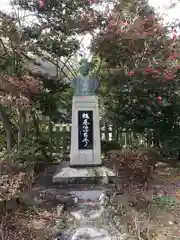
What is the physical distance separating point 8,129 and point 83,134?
2401 mm

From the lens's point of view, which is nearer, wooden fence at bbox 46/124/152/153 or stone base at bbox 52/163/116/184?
stone base at bbox 52/163/116/184

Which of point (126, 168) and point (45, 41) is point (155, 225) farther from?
point (45, 41)

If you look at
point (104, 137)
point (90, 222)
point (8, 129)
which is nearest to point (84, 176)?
point (90, 222)

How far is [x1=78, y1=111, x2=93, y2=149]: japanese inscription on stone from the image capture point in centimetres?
545

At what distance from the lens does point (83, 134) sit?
17.9 feet

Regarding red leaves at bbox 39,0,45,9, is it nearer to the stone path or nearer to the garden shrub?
the garden shrub

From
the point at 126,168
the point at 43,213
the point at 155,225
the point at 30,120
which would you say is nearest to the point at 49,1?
the point at 30,120

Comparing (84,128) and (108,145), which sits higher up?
(84,128)

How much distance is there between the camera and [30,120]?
24.5ft

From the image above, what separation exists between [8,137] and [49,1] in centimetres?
348

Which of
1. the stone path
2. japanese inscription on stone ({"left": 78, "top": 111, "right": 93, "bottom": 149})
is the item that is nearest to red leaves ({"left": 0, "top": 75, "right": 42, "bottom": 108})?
japanese inscription on stone ({"left": 78, "top": 111, "right": 93, "bottom": 149})

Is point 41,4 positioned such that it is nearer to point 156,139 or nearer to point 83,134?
point 83,134

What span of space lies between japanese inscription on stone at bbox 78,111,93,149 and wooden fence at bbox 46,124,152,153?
2342mm

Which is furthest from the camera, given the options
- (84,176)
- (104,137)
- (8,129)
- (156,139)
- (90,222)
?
(104,137)
